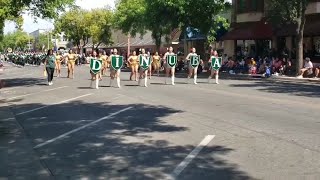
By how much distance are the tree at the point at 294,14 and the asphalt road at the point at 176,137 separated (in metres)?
13.6

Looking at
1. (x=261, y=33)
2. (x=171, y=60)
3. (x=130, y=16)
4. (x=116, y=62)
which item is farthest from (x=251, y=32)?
(x=116, y=62)

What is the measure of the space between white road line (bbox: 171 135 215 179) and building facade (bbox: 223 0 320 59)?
24.1 meters

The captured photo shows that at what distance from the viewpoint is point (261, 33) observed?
3666cm

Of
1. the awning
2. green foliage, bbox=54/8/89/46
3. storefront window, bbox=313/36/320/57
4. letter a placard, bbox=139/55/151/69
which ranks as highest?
green foliage, bbox=54/8/89/46

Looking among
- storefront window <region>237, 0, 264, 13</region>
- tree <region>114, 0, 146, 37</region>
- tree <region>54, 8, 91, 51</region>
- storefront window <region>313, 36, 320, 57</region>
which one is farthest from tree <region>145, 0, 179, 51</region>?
tree <region>54, 8, 91, 51</region>

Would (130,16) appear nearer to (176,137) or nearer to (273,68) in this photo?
(273,68)

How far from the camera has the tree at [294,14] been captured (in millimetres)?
28834

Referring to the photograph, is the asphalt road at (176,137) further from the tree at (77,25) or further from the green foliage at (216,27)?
the tree at (77,25)

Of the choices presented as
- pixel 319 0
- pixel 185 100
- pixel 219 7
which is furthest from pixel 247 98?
pixel 219 7

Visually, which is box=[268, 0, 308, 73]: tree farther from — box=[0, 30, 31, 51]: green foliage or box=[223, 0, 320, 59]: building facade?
box=[0, 30, 31, 51]: green foliage

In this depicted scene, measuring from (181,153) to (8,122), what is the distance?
560 centimetres

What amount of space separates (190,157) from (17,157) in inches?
109

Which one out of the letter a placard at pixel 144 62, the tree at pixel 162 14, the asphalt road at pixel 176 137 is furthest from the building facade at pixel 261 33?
the asphalt road at pixel 176 137

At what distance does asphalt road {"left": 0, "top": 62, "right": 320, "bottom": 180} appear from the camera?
7.07 meters
